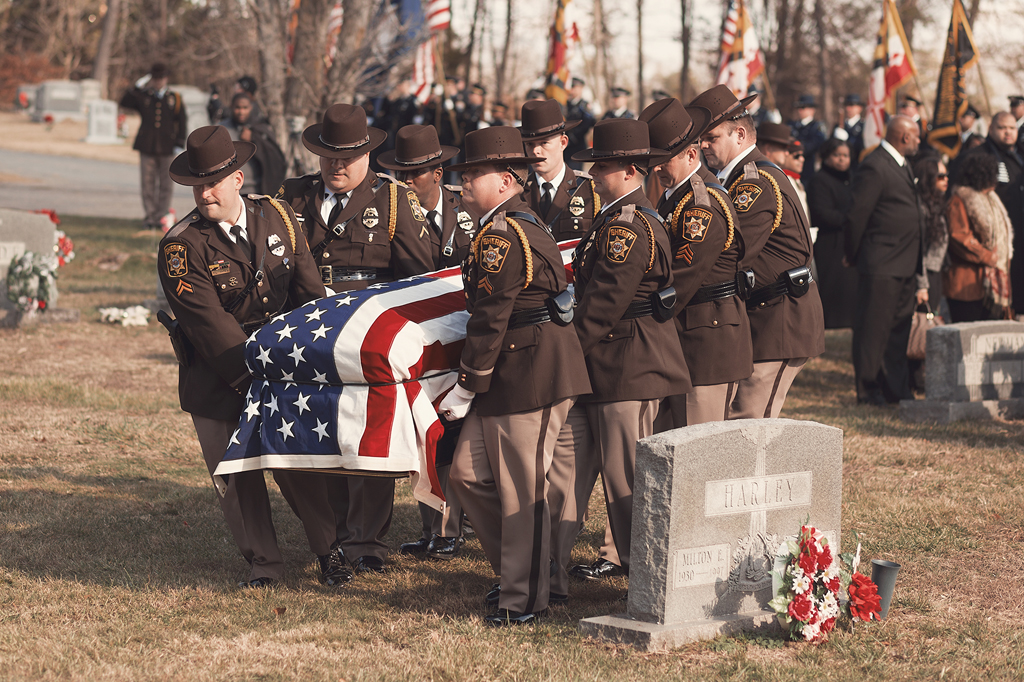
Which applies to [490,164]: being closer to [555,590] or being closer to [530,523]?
[530,523]

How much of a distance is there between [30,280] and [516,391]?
8344mm

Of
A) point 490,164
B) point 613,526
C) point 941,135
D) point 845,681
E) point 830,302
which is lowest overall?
point 845,681

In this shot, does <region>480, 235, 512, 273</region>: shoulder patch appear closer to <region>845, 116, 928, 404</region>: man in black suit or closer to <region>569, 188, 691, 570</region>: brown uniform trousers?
<region>569, 188, 691, 570</region>: brown uniform trousers

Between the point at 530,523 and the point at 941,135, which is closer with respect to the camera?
the point at 530,523

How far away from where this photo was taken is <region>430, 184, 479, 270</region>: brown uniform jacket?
5.95 metres

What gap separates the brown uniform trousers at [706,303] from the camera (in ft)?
16.1

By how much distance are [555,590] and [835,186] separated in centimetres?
613

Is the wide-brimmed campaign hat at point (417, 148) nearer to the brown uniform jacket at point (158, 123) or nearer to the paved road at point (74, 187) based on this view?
the brown uniform jacket at point (158, 123)

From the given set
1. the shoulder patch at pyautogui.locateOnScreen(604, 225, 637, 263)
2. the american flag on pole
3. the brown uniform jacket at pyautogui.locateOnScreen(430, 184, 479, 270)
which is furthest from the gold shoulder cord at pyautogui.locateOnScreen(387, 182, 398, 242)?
the american flag on pole

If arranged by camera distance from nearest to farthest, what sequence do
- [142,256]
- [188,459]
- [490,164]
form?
1. [490,164]
2. [188,459]
3. [142,256]

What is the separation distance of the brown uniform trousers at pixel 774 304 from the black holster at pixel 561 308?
1.26m

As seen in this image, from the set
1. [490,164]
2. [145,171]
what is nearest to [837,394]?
[490,164]

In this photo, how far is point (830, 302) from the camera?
33.9 feet

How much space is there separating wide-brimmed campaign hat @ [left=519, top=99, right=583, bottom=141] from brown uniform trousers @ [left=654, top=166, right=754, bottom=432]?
40.4 inches
